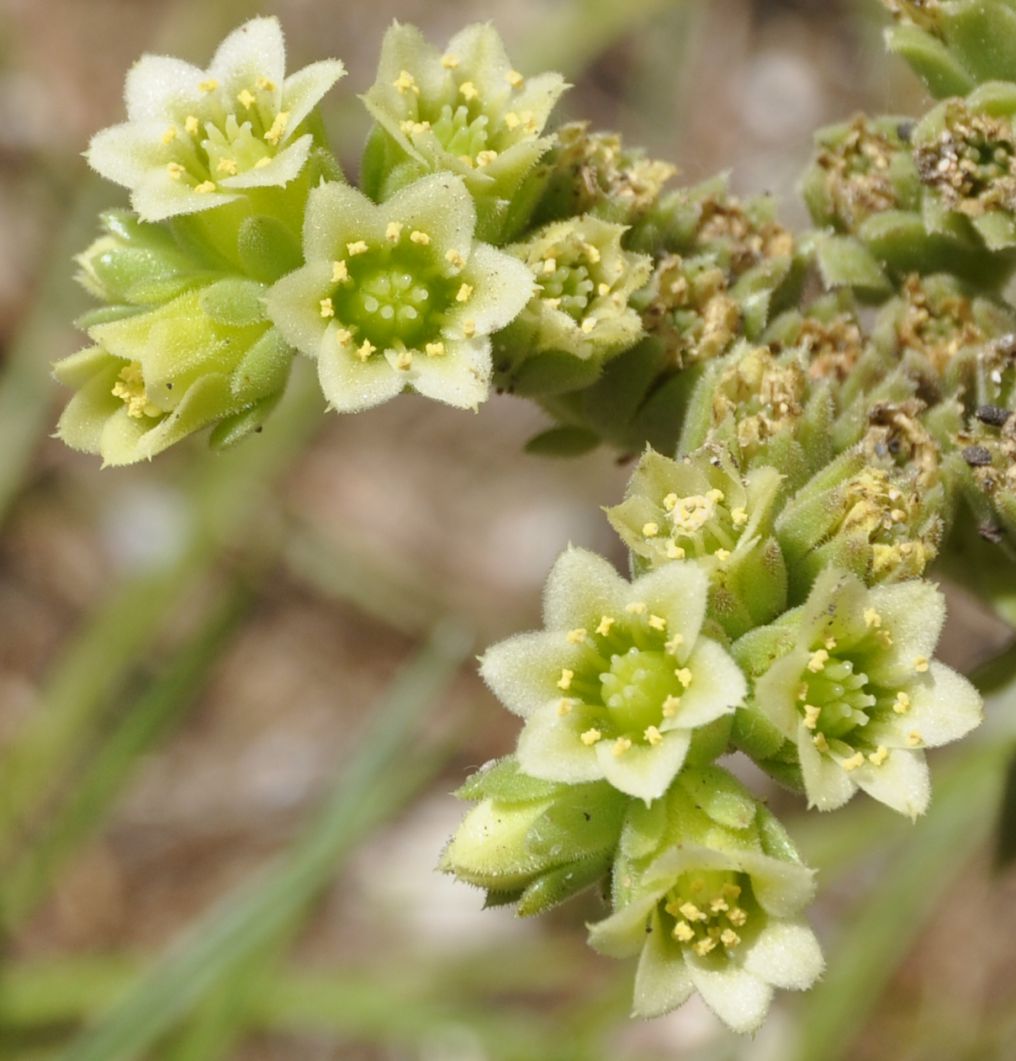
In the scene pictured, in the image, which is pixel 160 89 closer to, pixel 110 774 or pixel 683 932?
pixel 683 932

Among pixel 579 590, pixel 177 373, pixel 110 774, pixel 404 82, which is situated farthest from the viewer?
pixel 110 774

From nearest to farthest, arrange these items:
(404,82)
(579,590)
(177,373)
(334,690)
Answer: (579,590), (177,373), (404,82), (334,690)

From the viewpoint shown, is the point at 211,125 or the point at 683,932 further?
the point at 211,125

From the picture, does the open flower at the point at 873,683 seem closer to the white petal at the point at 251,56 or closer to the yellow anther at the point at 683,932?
the yellow anther at the point at 683,932

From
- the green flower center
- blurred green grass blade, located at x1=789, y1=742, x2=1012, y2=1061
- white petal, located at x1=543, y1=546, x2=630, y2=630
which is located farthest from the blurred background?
the green flower center

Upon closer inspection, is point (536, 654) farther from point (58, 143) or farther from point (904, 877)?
point (58, 143)

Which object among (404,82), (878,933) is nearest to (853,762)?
(404,82)

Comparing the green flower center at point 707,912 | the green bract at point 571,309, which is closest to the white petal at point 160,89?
the green bract at point 571,309
